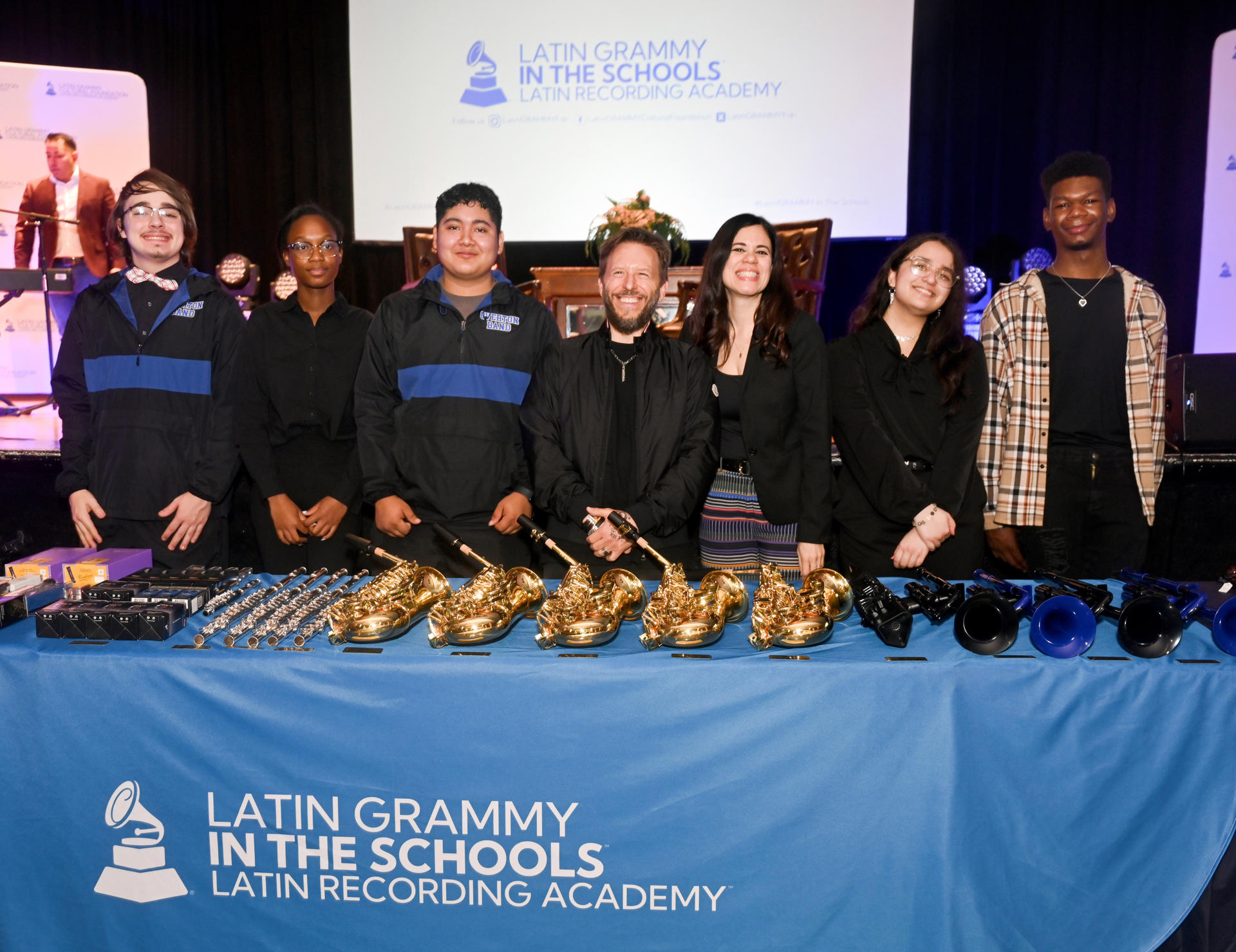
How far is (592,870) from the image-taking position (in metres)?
1.60

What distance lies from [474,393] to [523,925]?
5.07 ft

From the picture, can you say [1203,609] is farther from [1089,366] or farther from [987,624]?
[1089,366]

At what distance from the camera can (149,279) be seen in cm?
269

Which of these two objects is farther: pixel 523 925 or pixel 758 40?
pixel 758 40

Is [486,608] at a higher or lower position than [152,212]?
lower

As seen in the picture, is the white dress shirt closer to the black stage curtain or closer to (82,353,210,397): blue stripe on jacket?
the black stage curtain

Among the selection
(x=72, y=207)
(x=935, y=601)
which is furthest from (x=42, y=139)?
(x=935, y=601)

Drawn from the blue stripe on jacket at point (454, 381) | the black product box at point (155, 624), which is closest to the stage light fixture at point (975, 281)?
the blue stripe on jacket at point (454, 381)

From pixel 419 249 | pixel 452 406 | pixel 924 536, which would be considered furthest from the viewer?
pixel 419 249

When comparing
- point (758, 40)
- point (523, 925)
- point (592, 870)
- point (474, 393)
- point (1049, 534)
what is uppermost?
point (758, 40)

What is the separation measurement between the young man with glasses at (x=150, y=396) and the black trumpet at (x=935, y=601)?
2.11 metres

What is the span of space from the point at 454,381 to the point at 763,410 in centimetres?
97

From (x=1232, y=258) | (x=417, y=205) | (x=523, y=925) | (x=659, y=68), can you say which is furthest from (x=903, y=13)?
(x=523, y=925)

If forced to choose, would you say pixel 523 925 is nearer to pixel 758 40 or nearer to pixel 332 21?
pixel 758 40
